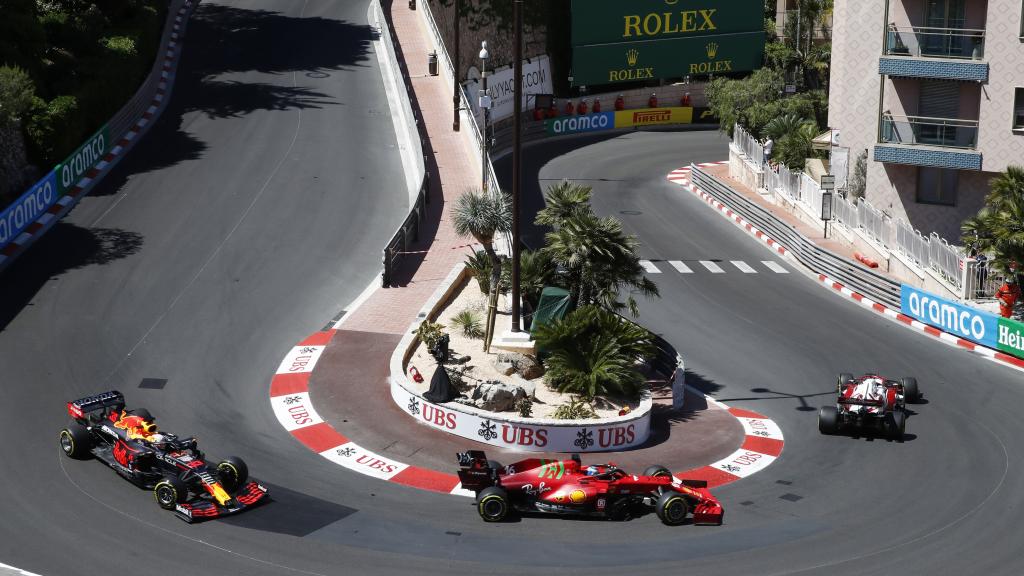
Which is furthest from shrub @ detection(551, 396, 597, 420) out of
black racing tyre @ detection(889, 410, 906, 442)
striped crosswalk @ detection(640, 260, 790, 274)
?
striped crosswalk @ detection(640, 260, 790, 274)

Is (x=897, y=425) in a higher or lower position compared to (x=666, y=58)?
lower

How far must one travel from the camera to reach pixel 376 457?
25.1 metres

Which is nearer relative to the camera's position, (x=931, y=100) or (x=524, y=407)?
(x=524, y=407)

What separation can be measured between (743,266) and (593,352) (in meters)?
16.2

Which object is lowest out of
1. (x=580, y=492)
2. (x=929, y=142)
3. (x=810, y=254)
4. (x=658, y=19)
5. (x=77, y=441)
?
(x=580, y=492)

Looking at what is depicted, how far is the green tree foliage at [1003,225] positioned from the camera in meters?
33.8

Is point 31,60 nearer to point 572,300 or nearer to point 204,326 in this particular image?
point 204,326

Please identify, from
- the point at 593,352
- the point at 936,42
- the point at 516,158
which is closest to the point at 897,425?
the point at 593,352

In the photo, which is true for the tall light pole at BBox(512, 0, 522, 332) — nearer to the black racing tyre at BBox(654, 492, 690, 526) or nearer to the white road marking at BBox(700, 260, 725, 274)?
the black racing tyre at BBox(654, 492, 690, 526)

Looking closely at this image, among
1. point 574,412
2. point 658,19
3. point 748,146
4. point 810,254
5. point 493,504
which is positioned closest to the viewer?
point 493,504

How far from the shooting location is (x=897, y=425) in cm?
2706

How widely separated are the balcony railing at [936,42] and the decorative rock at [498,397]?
23858 millimetres

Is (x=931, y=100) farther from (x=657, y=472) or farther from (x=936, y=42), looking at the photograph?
(x=657, y=472)

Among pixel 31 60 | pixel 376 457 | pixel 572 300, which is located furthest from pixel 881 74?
pixel 31 60
